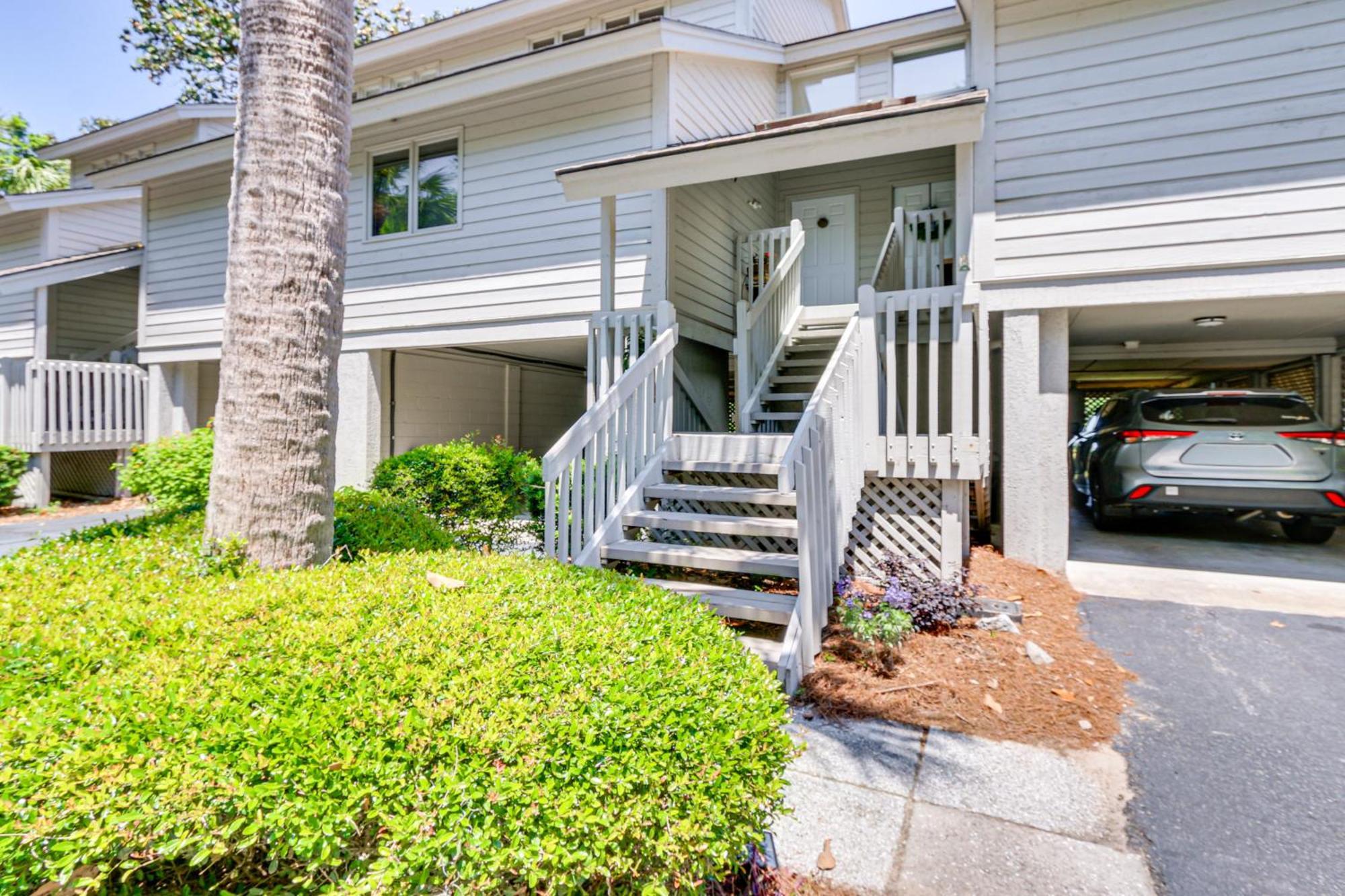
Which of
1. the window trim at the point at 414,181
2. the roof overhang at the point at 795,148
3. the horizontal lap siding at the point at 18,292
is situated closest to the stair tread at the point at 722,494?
the roof overhang at the point at 795,148

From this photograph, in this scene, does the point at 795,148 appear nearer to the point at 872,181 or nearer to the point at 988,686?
the point at 988,686

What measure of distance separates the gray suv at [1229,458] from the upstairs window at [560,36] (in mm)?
9205

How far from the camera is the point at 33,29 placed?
14.1 m

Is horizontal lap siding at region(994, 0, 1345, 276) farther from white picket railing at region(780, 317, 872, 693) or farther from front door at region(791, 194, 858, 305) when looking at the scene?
front door at region(791, 194, 858, 305)

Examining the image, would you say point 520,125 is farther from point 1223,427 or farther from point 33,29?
point 33,29

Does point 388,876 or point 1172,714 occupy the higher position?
point 388,876

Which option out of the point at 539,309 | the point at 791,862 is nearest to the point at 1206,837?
the point at 791,862

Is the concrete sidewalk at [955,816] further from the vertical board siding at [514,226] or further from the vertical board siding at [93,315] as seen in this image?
the vertical board siding at [93,315]

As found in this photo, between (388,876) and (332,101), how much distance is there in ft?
10.4

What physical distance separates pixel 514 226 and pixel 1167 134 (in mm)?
6762

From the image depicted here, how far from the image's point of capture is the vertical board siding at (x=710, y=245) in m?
7.38

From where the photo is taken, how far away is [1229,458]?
19.3 ft

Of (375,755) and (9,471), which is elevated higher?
(9,471)

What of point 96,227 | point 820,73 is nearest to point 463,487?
point 820,73
